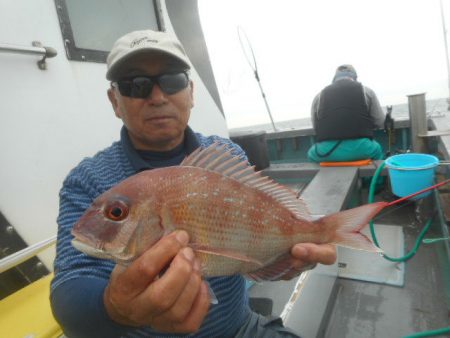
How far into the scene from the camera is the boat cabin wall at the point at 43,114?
2059 mm

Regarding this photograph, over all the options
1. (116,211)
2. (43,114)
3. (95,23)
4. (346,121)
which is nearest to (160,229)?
(116,211)

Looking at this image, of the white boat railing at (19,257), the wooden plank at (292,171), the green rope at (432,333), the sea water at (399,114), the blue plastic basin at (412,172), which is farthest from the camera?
the sea water at (399,114)

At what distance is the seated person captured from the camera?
507 centimetres

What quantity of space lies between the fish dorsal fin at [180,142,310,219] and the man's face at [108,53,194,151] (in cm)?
44

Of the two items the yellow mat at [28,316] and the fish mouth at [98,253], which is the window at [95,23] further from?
the fish mouth at [98,253]

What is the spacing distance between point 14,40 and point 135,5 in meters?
1.60

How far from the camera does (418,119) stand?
454cm

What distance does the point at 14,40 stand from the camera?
7.00 feet

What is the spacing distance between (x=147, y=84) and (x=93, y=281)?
0.94 metres

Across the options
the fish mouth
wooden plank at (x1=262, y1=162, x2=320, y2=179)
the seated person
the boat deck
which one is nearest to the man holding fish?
the fish mouth

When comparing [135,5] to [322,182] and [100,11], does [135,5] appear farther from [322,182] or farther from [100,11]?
[322,182]

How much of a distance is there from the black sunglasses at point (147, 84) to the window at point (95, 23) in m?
1.44

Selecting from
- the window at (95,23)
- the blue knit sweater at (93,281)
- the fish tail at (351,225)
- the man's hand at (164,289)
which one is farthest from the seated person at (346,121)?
the man's hand at (164,289)

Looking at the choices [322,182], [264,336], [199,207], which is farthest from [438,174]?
[199,207]
